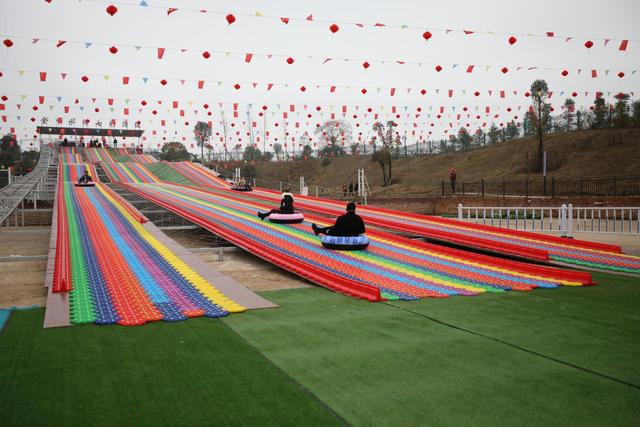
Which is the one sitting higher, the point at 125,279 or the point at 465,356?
the point at 125,279

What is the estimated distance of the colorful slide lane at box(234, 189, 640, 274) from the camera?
10508 millimetres

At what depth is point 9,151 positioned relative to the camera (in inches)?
2771

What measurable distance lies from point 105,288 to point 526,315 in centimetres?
577

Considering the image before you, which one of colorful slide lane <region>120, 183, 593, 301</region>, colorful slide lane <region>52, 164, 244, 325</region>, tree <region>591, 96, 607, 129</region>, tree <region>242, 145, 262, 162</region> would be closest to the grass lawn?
colorful slide lane <region>52, 164, 244, 325</region>

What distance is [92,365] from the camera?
4.77 metres

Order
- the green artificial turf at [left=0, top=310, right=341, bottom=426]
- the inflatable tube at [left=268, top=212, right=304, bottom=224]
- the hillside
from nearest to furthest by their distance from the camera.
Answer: the green artificial turf at [left=0, top=310, right=341, bottom=426]
the inflatable tube at [left=268, top=212, right=304, bottom=224]
the hillside

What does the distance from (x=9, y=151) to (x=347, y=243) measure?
71.3 metres

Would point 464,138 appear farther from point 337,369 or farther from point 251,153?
point 337,369

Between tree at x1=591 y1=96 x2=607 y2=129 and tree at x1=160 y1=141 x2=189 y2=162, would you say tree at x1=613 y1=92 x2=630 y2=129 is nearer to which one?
tree at x1=591 y1=96 x2=607 y2=129

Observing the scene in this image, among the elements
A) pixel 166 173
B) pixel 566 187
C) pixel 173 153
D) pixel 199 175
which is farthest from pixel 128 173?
pixel 173 153

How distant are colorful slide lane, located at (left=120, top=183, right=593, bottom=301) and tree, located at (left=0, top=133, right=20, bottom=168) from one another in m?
57.0

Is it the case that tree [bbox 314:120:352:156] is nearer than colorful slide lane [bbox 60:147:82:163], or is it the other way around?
colorful slide lane [bbox 60:147:82:163]

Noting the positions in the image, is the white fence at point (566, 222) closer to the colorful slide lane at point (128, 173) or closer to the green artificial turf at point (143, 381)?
the green artificial turf at point (143, 381)

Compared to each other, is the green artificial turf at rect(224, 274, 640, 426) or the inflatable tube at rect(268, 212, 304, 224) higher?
the inflatable tube at rect(268, 212, 304, 224)
